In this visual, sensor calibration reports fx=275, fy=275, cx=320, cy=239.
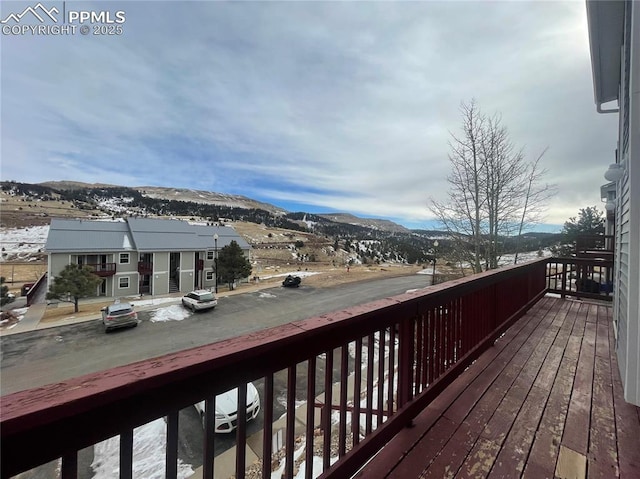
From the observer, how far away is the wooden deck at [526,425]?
1.46 meters

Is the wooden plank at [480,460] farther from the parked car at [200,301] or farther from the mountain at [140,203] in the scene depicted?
the mountain at [140,203]

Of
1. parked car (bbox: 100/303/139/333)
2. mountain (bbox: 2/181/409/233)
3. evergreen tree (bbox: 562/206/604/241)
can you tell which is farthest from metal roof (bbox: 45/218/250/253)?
mountain (bbox: 2/181/409/233)

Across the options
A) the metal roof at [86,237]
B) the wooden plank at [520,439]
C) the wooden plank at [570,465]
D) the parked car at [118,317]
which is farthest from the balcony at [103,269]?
the wooden plank at [570,465]

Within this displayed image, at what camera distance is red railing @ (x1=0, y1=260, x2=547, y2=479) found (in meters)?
0.53

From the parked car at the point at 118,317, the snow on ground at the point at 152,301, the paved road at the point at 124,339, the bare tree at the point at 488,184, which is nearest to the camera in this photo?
the paved road at the point at 124,339

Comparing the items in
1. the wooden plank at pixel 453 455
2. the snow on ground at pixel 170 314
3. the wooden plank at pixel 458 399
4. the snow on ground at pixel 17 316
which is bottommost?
the snow on ground at pixel 170 314

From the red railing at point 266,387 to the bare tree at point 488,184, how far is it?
24.2ft

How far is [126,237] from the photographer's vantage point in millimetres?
19172

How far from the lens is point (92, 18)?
409cm

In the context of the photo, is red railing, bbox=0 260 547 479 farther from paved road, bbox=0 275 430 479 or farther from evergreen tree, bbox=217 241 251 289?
evergreen tree, bbox=217 241 251 289

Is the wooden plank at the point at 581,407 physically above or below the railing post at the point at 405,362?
below

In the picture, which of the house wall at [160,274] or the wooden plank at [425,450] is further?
the house wall at [160,274]

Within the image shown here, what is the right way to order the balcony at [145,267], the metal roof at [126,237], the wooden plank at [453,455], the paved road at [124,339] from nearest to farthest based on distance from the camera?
1. the wooden plank at [453,455]
2. the paved road at [124,339]
3. the metal roof at [126,237]
4. the balcony at [145,267]

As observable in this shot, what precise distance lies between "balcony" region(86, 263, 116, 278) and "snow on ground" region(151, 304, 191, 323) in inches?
220
